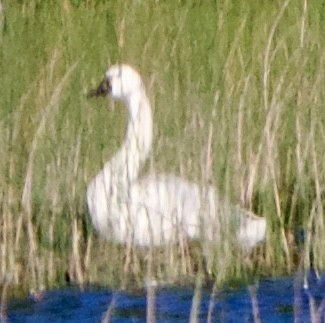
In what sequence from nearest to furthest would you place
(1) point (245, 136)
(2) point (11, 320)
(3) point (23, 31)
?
(2) point (11, 320) → (1) point (245, 136) → (3) point (23, 31)

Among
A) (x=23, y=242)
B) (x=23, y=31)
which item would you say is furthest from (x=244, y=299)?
(x=23, y=31)

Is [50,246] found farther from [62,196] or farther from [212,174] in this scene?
[212,174]

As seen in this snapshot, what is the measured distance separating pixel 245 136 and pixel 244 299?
859 mm

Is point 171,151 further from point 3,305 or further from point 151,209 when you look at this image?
point 3,305

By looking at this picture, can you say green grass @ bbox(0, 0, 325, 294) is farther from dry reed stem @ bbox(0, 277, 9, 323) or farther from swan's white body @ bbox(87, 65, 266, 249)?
dry reed stem @ bbox(0, 277, 9, 323)

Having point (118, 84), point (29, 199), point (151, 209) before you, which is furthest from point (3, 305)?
point (118, 84)

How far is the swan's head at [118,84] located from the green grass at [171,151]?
98 mm

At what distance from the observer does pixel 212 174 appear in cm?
527

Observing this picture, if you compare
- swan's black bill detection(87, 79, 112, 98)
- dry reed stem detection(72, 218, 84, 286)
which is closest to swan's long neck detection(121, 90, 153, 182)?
swan's black bill detection(87, 79, 112, 98)

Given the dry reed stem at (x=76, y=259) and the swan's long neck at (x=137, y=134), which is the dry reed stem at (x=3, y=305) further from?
the swan's long neck at (x=137, y=134)

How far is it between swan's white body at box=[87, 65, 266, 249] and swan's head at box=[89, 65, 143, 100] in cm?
59

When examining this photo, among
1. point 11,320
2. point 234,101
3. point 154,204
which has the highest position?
point 234,101

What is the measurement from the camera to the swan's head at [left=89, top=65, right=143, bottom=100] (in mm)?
6340

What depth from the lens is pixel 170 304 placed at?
507 centimetres
